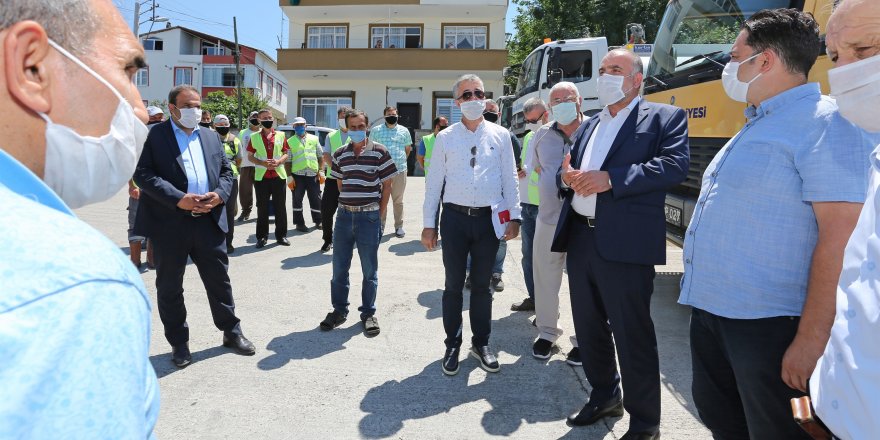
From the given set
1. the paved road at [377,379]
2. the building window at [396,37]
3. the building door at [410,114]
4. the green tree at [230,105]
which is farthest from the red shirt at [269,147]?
the green tree at [230,105]

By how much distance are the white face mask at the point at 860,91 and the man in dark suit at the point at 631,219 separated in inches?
48.5

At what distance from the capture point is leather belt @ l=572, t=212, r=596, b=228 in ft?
10.3

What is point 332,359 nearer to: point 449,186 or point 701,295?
point 449,186

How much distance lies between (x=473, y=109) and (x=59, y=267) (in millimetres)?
3779

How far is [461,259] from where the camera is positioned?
4.12 meters

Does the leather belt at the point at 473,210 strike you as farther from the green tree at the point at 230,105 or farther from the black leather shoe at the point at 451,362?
the green tree at the point at 230,105

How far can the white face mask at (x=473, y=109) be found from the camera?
13.8ft

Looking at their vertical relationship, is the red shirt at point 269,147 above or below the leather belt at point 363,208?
above

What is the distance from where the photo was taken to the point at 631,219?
9.73ft

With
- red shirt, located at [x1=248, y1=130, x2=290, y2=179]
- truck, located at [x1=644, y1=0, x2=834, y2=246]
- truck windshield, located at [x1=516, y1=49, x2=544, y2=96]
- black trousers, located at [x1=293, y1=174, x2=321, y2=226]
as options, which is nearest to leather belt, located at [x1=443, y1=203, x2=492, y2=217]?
truck, located at [x1=644, y1=0, x2=834, y2=246]

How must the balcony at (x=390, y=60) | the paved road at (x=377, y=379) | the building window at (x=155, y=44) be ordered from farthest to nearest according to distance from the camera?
the building window at (x=155, y=44) → the balcony at (x=390, y=60) → the paved road at (x=377, y=379)

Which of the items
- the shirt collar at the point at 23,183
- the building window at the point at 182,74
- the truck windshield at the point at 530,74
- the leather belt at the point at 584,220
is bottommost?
the leather belt at the point at 584,220

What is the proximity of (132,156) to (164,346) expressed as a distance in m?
3.97

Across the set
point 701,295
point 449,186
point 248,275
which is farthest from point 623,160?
point 248,275
